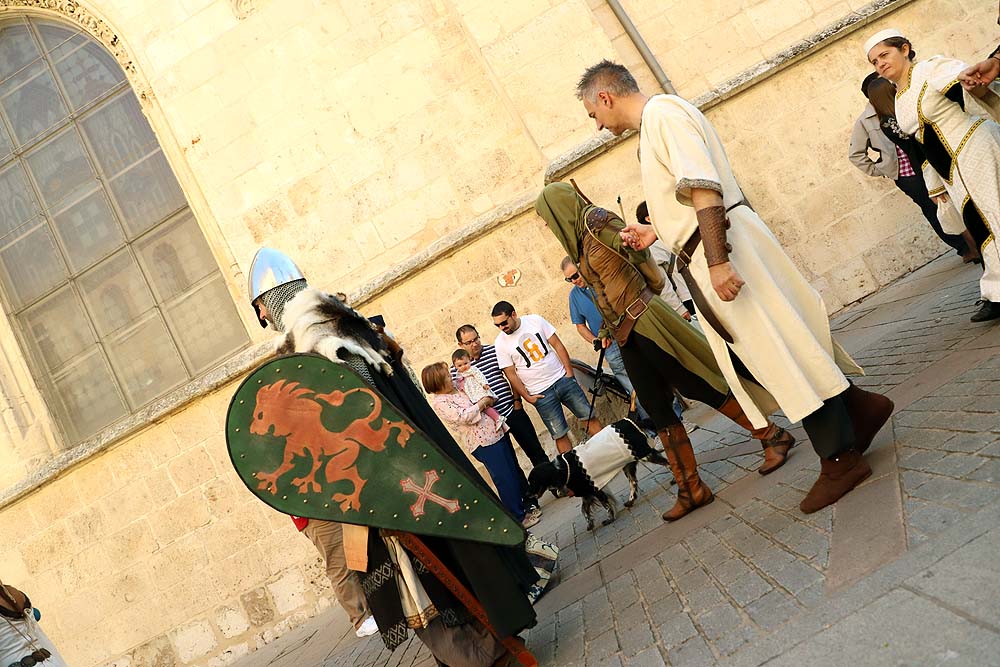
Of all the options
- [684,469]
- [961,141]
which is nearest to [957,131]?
[961,141]

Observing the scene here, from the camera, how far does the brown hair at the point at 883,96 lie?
5.64 meters

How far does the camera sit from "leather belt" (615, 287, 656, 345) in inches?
163

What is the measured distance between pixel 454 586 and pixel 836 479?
148 cm

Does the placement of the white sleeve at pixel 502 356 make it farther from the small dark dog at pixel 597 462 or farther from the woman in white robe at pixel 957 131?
the woman in white robe at pixel 957 131

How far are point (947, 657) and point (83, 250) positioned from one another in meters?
10.3

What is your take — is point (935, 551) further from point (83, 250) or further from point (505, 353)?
point (83, 250)

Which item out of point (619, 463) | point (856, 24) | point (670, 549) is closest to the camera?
point (670, 549)

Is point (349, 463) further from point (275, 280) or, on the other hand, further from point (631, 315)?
point (631, 315)

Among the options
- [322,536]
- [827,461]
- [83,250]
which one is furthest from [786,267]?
[83,250]

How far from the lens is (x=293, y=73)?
8.93 meters

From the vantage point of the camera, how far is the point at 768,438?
4.27m

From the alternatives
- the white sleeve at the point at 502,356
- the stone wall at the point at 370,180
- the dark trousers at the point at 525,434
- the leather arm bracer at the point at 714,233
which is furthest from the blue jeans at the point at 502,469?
the leather arm bracer at the point at 714,233

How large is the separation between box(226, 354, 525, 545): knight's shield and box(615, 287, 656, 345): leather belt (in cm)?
132

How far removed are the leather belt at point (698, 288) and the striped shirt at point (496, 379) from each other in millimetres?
4032
